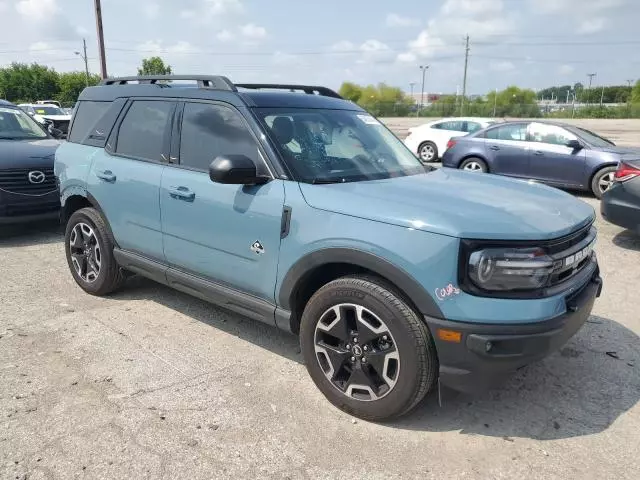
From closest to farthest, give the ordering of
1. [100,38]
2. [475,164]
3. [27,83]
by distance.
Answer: [475,164] < [100,38] < [27,83]

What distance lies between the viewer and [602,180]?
990cm

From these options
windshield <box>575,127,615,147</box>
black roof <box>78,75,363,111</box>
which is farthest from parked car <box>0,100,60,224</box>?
windshield <box>575,127,615,147</box>

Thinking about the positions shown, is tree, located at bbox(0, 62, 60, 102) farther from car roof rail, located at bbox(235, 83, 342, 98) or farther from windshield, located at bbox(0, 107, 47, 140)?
car roof rail, located at bbox(235, 83, 342, 98)

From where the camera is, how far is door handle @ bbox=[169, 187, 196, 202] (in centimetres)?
384

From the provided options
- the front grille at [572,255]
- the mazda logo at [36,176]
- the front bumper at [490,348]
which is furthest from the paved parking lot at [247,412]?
the mazda logo at [36,176]

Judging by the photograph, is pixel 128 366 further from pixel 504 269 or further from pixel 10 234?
pixel 10 234

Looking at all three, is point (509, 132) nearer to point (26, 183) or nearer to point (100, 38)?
point (26, 183)

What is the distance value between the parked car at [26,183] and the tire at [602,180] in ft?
29.6

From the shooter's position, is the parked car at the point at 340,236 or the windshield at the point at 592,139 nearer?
the parked car at the point at 340,236

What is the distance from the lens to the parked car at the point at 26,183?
6.94 meters

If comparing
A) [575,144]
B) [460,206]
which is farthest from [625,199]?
[460,206]

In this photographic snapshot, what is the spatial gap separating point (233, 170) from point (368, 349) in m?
1.32

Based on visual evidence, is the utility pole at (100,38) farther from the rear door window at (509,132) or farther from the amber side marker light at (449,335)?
the amber side marker light at (449,335)

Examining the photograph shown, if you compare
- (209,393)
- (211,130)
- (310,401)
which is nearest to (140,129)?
(211,130)
